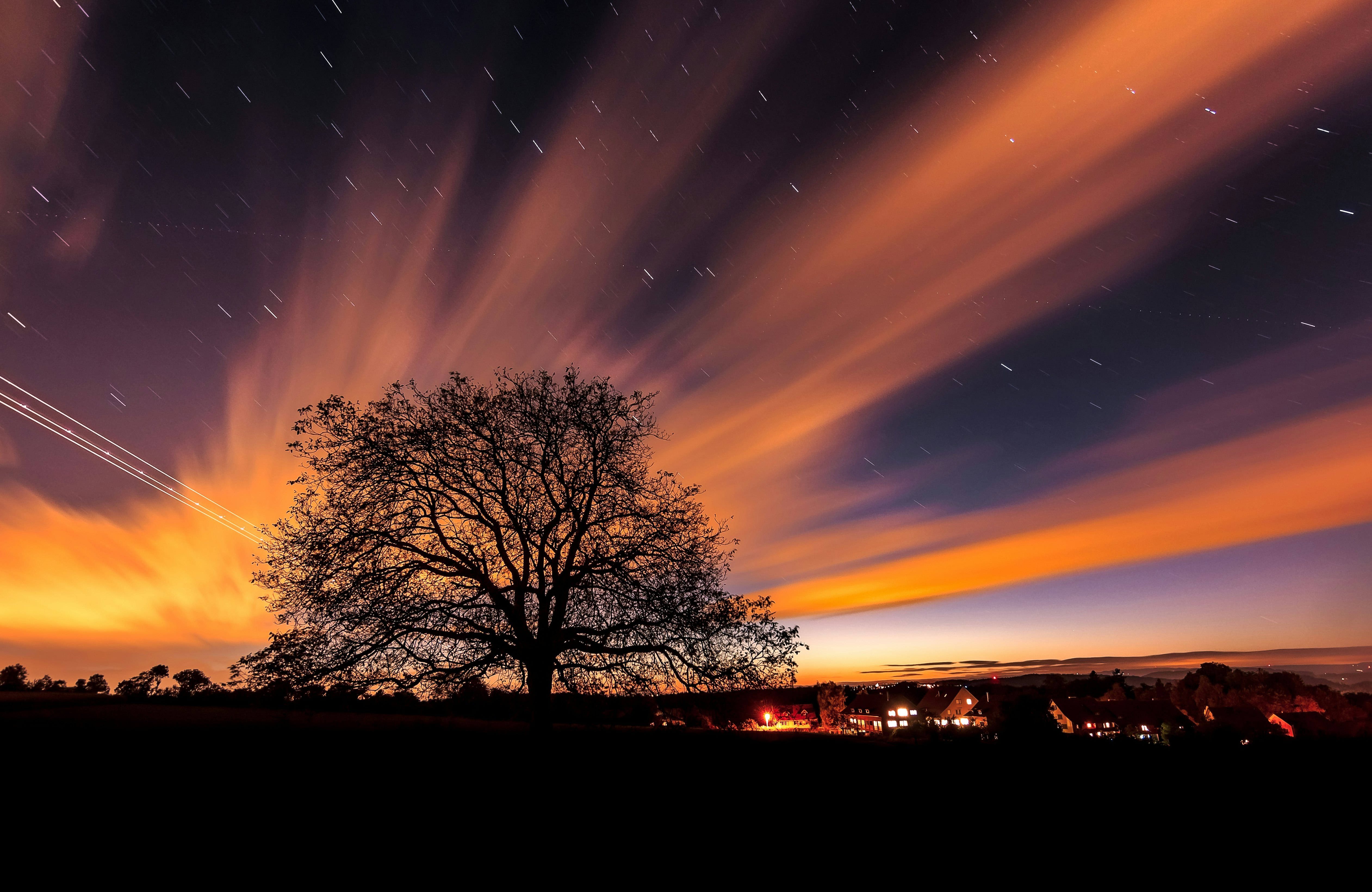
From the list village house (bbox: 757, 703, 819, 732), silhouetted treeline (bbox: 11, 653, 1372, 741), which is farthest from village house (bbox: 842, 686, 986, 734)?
silhouetted treeline (bbox: 11, 653, 1372, 741)

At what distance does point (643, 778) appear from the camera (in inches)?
347

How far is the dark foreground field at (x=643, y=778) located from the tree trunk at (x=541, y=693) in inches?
94.6

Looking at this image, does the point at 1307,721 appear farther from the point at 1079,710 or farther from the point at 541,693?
the point at 541,693

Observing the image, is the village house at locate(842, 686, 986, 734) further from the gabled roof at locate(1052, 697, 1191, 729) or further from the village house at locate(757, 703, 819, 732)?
the gabled roof at locate(1052, 697, 1191, 729)

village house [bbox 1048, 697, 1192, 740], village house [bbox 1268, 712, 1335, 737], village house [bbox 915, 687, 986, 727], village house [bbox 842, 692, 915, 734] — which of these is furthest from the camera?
village house [bbox 915, 687, 986, 727]

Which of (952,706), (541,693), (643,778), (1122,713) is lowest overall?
(1122,713)

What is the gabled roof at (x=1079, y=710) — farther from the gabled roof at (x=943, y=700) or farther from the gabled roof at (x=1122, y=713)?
the gabled roof at (x=943, y=700)

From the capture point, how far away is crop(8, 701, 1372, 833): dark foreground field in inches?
258

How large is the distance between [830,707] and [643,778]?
100840 mm

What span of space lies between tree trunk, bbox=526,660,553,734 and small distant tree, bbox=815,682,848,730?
293 feet

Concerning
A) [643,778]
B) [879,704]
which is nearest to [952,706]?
[879,704]

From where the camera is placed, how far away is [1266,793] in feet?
24.9

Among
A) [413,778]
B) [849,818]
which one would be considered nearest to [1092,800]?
[849,818]

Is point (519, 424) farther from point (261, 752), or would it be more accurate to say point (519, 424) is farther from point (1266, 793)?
point (1266, 793)
